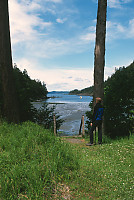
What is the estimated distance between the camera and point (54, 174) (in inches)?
133

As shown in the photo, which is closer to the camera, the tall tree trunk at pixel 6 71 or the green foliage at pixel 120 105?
the tall tree trunk at pixel 6 71

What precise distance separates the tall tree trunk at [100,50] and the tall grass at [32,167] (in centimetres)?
442

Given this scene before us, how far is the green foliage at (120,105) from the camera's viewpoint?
877cm

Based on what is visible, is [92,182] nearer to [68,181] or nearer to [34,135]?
[68,181]

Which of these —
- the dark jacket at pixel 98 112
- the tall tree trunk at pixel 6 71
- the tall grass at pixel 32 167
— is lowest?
the tall grass at pixel 32 167

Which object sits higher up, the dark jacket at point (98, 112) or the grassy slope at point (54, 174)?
the dark jacket at point (98, 112)

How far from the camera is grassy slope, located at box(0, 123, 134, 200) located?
10.1ft

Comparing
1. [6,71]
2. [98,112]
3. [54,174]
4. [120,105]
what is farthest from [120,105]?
[54,174]

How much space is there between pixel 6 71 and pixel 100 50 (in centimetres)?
437

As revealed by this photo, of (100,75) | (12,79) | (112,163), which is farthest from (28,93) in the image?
(112,163)

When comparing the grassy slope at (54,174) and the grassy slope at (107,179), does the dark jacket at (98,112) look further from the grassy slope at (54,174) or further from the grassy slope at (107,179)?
the grassy slope at (54,174)

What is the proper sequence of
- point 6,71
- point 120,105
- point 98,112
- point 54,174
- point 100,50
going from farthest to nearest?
point 120,105, point 100,50, point 6,71, point 98,112, point 54,174

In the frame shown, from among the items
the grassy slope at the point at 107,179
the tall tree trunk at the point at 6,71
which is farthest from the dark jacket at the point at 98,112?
the tall tree trunk at the point at 6,71

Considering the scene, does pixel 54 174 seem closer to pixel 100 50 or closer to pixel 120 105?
pixel 120 105
